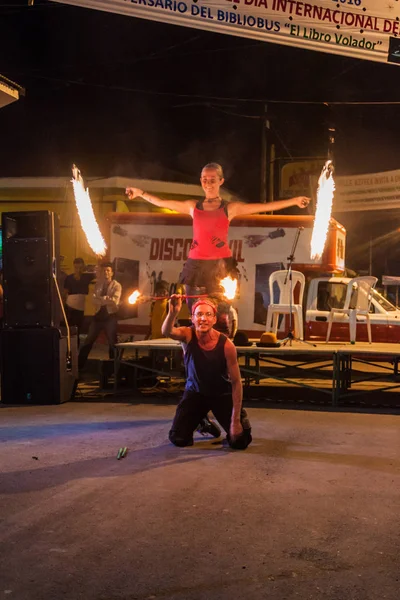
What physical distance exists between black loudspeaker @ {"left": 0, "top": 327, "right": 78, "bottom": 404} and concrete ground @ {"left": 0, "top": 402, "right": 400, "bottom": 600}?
1.68 m

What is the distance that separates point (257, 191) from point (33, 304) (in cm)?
2009

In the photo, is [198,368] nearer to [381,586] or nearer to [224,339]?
[224,339]

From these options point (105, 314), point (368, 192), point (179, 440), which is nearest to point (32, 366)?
point (105, 314)

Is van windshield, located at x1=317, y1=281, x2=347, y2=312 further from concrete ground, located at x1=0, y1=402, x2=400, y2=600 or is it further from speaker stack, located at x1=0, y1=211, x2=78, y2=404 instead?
concrete ground, located at x1=0, y1=402, x2=400, y2=600

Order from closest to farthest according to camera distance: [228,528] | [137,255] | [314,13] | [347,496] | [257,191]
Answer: [228,528]
[347,496]
[314,13]
[137,255]
[257,191]

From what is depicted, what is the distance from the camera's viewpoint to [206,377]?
6.18 m

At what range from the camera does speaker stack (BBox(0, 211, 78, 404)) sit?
8883 millimetres

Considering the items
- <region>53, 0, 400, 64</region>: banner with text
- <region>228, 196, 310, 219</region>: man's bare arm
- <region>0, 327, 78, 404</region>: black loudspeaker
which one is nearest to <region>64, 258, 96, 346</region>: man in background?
<region>0, 327, 78, 404</region>: black loudspeaker

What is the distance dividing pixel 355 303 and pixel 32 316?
21.3ft

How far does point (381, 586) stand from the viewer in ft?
10.2

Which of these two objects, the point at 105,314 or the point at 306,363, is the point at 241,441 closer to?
the point at 306,363

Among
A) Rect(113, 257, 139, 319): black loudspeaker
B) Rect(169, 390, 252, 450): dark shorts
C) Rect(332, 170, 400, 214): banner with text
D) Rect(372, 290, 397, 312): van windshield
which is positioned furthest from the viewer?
Rect(332, 170, 400, 214): banner with text

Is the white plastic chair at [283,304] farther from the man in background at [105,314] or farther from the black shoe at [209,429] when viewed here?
the black shoe at [209,429]

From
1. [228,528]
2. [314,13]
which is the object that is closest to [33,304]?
[314,13]
